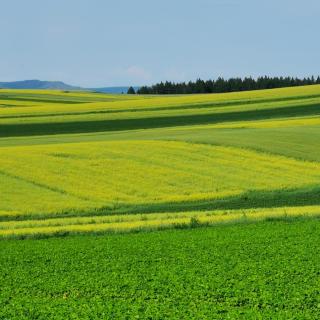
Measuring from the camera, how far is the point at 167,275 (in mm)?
14055

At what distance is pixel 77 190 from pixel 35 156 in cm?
654

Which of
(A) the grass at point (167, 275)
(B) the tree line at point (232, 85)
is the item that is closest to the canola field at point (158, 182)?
(A) the grass at point (167, 275)

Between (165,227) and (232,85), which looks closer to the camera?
(165,227)

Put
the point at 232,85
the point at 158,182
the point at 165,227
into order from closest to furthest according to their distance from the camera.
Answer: the point at 165,227 → the point at 158,182 → the point at 232,85

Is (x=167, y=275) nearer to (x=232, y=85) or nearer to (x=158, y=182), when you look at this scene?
(x=158, y=182)

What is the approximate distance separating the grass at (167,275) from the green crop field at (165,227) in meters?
0.03

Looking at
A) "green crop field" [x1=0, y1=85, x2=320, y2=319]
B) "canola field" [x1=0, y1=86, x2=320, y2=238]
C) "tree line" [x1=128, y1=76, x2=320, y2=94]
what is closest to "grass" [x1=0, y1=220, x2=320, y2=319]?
"green crop field" [x1=0, y1=85, x2=320, y2=319]

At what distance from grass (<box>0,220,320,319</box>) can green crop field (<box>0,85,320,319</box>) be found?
34mm

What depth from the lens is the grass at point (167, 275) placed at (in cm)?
1148

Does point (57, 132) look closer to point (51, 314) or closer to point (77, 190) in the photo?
point (77, 190)

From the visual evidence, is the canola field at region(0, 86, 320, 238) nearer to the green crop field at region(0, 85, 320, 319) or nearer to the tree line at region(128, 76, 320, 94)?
the green crop field at region(0, 85, 320, 319)

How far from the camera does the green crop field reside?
1217 centimetres

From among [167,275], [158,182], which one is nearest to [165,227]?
[167,275]

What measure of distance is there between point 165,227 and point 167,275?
715 cm
